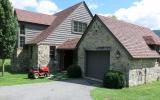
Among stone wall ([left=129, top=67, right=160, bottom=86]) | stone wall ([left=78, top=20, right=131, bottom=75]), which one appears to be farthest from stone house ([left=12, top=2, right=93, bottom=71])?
stone wall ([left=129, top=67, right=160, bottom=86])

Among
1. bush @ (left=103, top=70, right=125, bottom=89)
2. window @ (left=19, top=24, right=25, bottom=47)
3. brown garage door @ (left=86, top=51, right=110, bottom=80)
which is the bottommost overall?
bush @ (left=103, top=70, right=125, bottom=89)

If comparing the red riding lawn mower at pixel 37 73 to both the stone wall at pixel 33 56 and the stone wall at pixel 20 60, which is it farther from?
the stone wall at pixel 20 60

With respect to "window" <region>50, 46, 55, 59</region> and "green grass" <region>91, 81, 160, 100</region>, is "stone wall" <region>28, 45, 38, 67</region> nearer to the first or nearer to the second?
"window" <region>50, 46, 55, 59</region>

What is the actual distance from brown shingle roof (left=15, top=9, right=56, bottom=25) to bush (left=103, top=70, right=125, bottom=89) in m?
13.5

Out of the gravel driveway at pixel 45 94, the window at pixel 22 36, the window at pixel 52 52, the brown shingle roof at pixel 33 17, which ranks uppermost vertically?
the brown shingle roof at pixel 33 17

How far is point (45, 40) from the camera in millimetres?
24656

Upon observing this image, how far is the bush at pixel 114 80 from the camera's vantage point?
628 inches

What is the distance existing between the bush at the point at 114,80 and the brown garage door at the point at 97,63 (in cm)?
253

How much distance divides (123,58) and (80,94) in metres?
5.22

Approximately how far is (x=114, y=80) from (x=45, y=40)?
11.0 metres

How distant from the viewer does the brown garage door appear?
754 inches

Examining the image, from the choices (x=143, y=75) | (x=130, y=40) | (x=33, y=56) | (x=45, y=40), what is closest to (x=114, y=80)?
(x=143, y=75)

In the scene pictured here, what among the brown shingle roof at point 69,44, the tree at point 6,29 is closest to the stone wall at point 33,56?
the brown shingle roof at point 69,44

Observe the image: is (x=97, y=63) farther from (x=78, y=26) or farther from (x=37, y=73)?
(x=78, y=26)
